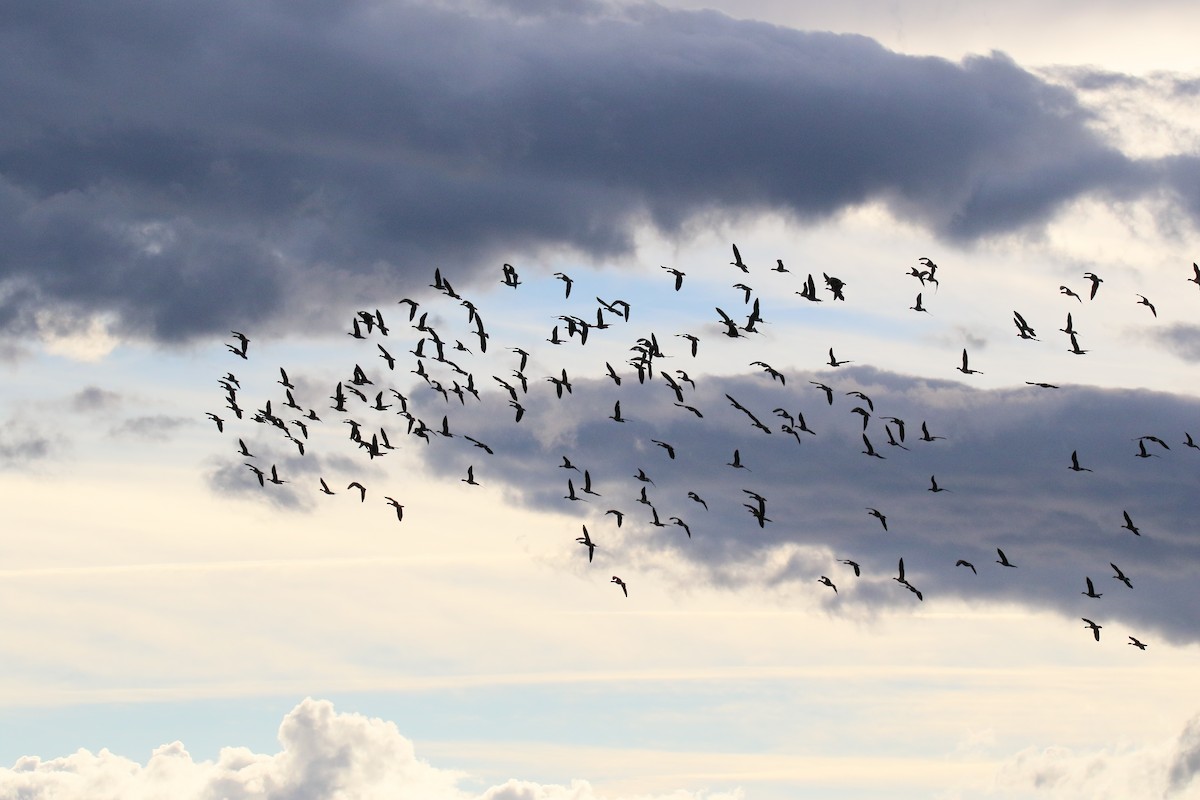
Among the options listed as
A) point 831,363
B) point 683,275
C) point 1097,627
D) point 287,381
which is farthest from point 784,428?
point 287,381

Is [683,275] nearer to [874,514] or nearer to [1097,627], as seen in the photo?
[874,514]

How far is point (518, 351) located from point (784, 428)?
2833 cm

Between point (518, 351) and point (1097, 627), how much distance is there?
63.5 meters

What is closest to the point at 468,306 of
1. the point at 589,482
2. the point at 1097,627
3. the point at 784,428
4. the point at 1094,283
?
the point at 589,482

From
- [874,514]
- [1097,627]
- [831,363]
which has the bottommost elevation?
[1097,627]

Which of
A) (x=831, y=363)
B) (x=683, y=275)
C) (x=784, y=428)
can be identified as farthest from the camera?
(x=784, y=428)

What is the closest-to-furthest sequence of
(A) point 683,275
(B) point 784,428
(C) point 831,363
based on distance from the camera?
(A) point 683,275 < (C) point 831,363 < (B) point 784,428

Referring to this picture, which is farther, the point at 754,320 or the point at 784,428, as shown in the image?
the point at 784,428

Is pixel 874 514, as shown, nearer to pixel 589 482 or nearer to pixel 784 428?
pixel 784 428

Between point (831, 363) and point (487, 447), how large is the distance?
35237mm

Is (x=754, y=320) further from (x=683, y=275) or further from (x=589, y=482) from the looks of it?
(x=589, y=482)

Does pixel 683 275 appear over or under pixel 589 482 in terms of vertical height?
over

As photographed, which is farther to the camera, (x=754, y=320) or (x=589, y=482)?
(x=589, y=482)

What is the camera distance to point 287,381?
532 ft
